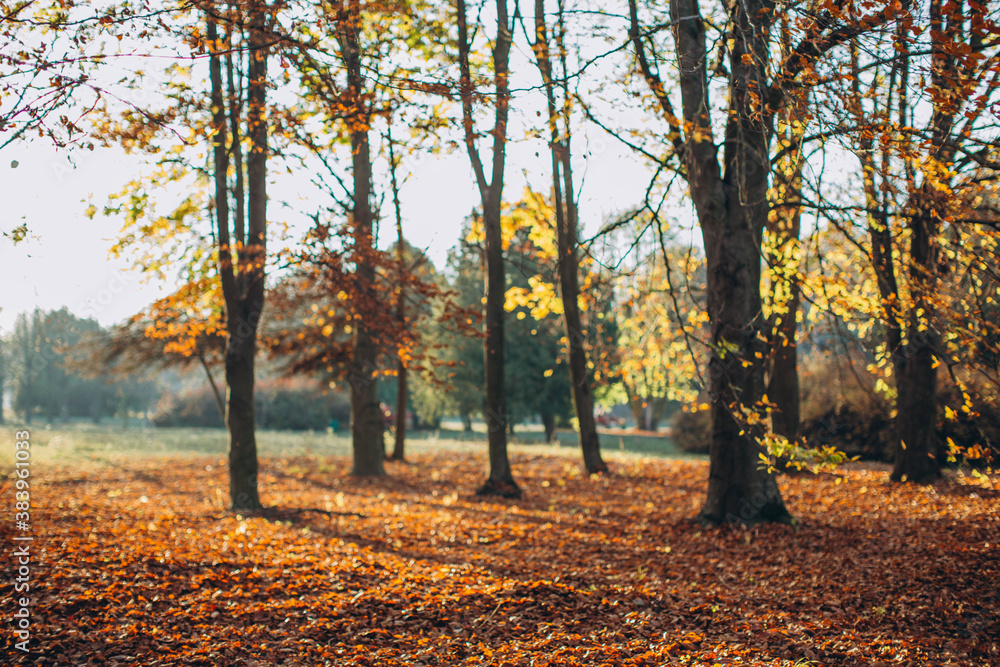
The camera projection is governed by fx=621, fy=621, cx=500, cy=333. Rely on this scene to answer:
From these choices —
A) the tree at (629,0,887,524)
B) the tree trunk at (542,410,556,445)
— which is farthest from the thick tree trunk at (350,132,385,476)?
the tree trunk at (542,410,556,445)

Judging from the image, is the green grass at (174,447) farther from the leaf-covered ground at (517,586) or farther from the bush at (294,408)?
the leaf-covered ground at (517,586)

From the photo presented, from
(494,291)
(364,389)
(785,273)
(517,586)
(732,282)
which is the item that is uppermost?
(494,291)

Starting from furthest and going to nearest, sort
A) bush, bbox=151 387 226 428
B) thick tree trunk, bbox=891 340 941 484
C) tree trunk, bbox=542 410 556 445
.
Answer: bush, bbox=151 387 226 428 < tree trunk, bbox=542 410 556 445 < thick tree trunk, bbox=891 340 941 484

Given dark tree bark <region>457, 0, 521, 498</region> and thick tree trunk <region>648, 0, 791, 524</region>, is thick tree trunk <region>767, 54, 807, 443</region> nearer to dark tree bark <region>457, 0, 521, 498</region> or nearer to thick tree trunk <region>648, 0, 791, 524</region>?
thick tree trunk <region>648, 0, 791, 524</region>

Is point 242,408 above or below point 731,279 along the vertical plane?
below

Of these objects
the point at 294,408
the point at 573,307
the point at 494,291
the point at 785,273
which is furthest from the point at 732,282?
the point at 294,408

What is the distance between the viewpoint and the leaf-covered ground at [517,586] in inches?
155

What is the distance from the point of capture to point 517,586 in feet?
16.8

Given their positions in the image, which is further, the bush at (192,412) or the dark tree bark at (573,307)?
the bush at (192,412)

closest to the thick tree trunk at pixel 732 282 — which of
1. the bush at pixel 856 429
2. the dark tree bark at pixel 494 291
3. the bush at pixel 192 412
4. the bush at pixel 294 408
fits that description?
the dark tree bark at pixel 494 291

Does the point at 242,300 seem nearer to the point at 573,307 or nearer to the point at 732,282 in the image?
the point at 732,282

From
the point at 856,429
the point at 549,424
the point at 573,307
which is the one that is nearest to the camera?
the point at 573,307

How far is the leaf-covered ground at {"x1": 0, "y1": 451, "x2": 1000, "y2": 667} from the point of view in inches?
155

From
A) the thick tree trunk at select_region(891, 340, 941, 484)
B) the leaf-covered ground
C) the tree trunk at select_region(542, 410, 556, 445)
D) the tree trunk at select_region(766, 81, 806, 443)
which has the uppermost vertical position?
the tree trunk at select_region(766, 81, 806, 443)
